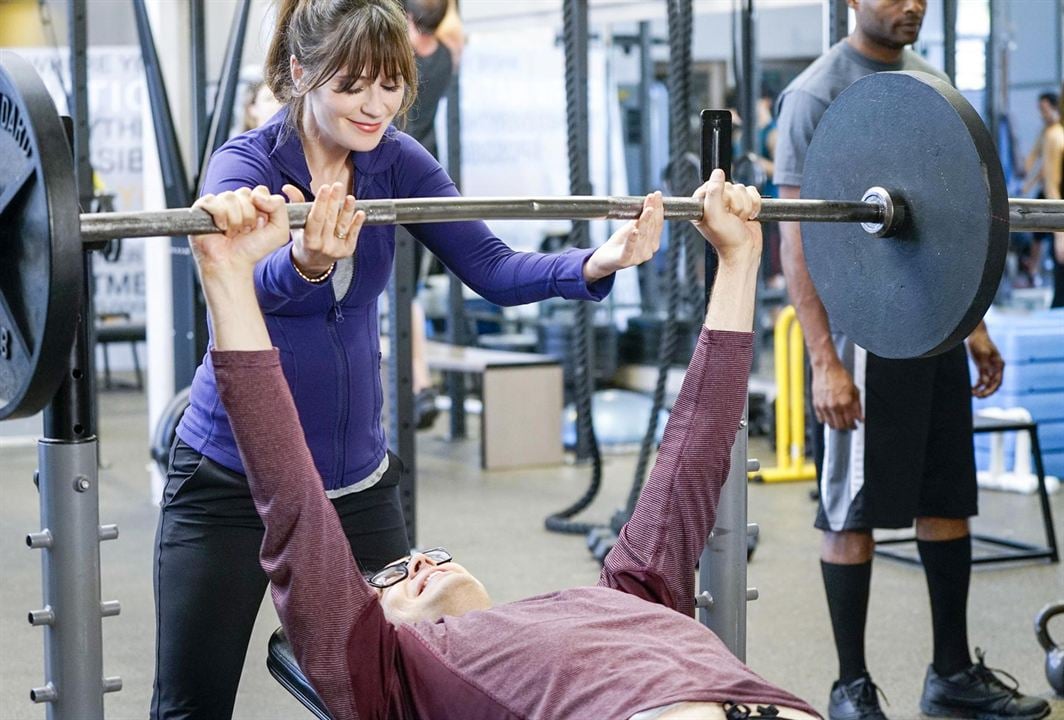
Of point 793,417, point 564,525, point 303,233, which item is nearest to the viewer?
point 303,233

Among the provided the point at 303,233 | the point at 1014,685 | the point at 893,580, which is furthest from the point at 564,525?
the point at 303,233

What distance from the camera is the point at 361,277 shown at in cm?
173

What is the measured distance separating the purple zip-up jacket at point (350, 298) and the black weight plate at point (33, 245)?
11.2 inches

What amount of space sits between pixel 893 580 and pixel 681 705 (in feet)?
8.20

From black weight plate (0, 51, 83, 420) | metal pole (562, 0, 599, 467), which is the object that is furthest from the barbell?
metal pole (562, 0, 599, 467)

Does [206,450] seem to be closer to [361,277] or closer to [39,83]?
[361,277]

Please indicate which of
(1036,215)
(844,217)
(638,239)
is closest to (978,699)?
(1036,215)

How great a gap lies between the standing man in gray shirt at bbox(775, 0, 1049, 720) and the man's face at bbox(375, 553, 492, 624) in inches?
43.0

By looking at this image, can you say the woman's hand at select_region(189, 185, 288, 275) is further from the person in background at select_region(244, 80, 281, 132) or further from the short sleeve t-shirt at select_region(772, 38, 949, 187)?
the person in background at select_region(244, 80, 281, 132)

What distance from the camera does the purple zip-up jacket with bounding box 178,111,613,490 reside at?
1685 millimetres

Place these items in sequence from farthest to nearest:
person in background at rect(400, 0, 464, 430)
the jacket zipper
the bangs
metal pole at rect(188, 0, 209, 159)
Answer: person in background at rect(400, 0, 464, 430), metal pole at rect(188, 0, 209, 159), the jacket zipper, the bangs

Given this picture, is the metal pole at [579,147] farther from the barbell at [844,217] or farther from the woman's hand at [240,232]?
the woman's hand at [240,232]

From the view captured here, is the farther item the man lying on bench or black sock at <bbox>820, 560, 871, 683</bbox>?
black sock at <bbox>820, 560, 871, 683</bbox>

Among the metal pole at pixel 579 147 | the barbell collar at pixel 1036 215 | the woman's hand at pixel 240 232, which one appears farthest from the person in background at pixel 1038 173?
the woman's hand at pixel 240 232
